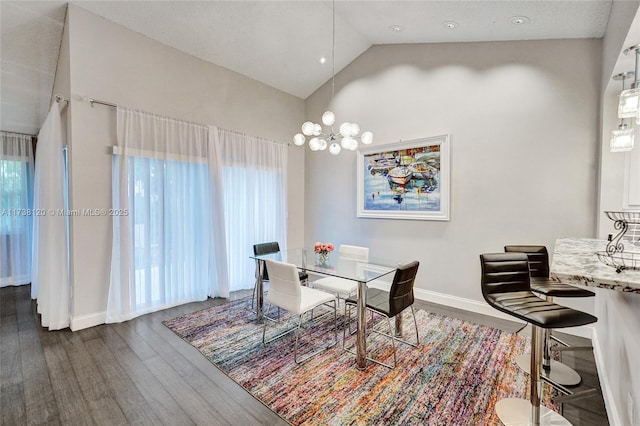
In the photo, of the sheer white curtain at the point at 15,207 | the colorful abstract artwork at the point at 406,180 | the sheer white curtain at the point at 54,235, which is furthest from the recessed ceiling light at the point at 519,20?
the sheer white curtain at the point at 15,207

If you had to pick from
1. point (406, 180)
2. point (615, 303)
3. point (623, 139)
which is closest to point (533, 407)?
point (615, 303)

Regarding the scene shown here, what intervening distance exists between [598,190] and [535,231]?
0.67 meters

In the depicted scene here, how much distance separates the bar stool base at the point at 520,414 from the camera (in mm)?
1831

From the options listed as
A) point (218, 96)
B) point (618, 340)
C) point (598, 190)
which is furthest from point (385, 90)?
point (618, 340)

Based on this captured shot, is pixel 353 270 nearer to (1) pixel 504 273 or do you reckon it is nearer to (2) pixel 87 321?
(1) pixel 504 273

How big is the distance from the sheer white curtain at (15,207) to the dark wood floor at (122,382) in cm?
247

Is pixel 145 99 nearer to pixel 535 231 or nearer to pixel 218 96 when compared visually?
pixel 218 96

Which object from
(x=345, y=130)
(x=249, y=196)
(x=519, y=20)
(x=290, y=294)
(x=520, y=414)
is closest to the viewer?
(x=520, y=414)

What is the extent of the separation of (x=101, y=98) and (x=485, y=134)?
445 centimetres

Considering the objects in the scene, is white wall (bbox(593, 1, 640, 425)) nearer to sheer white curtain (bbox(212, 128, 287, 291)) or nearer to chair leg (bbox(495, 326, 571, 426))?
chair leg (bbox(495, 326, 571, 426))

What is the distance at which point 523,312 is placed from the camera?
5.60ft

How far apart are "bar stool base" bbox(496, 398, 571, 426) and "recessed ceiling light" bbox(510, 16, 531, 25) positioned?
3.40m

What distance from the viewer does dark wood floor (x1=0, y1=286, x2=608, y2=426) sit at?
1950mm

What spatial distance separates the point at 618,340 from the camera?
1.83 meters
